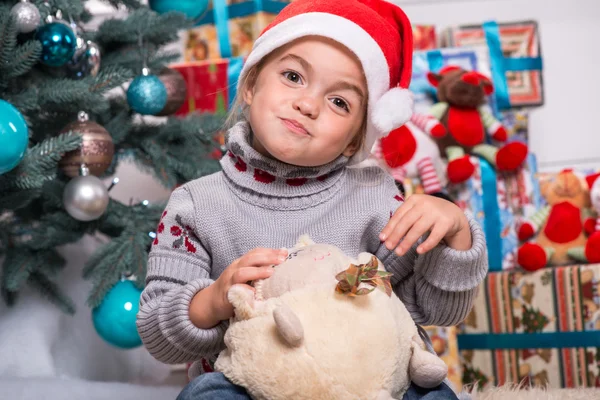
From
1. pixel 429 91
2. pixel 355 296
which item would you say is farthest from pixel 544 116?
pixel 355 296

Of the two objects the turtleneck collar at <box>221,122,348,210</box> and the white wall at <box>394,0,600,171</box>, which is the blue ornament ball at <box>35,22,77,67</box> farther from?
the white wall at <box>394,0,600,171</box>

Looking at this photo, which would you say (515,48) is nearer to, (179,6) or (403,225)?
(179,6)

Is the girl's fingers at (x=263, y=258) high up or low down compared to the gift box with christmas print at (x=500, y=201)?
up

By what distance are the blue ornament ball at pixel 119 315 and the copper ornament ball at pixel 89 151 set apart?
9.9 inches

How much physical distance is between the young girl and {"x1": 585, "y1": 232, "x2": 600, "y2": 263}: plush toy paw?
2.75ft

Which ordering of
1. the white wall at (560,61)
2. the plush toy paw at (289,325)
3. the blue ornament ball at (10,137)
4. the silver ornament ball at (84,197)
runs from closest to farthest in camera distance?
the plush toy paw at (289,325)
the blue ornament ball at (10,137)
the silver ornament ball at (84,197)
the white wall at (560,61)

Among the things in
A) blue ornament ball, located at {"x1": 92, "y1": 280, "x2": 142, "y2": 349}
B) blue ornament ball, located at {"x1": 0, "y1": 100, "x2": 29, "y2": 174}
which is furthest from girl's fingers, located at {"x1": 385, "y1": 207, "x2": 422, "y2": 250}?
blue ornament ball, located at {"x1": 92, "y1": 280, "x2": 142, "y2": 349}

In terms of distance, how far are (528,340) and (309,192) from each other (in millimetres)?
933

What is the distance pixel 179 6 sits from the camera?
5.51 feet


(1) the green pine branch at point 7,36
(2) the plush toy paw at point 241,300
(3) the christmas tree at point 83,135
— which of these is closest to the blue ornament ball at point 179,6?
(3) the christmas tree at point 83,135

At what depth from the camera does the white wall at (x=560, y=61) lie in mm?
2283

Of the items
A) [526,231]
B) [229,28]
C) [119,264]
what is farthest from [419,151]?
Answer: [119,264]

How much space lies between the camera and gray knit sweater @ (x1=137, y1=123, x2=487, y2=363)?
909 mm

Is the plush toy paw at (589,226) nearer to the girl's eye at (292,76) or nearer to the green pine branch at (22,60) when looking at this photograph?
the girl's eye at (292,76)
